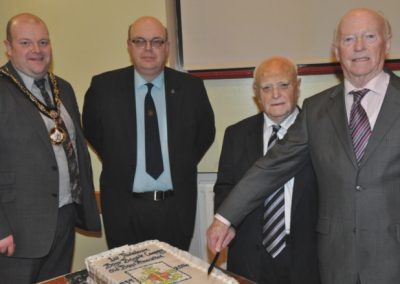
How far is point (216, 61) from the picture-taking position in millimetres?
2965

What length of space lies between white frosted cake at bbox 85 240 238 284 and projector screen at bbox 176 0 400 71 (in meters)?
1.52

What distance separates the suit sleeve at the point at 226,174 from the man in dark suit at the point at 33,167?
2.53 ft

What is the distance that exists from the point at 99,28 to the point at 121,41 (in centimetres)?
19

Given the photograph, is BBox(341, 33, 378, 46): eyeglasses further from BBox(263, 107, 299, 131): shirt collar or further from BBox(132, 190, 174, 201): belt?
BBox(132, 190, 174, 201): belt

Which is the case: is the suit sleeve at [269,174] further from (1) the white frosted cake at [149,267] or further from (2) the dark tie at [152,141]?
(2) the dark tie at [152,141]

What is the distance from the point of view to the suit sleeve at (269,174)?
72.6 inches

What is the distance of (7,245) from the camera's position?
6.78 ft

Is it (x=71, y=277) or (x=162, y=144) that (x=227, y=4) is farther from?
(x=71, y=277)

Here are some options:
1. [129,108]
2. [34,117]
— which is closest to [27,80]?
[34,117]

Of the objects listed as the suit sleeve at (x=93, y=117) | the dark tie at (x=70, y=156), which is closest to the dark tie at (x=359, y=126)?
the dark tie at (x=70, y=156)

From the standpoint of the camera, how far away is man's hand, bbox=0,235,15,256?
2050 mm

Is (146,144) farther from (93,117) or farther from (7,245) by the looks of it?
(7,245)

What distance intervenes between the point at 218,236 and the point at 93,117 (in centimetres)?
130

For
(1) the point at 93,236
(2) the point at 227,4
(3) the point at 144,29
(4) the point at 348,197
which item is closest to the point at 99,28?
(3) the point at 144,29
